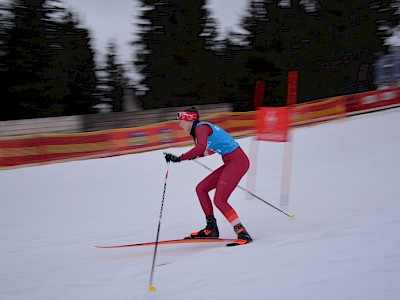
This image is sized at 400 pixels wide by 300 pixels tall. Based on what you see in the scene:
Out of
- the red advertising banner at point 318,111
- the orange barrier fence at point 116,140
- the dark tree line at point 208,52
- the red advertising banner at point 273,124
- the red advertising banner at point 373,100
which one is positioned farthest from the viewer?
the dark tree line at point 208,52

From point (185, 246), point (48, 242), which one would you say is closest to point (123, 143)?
point (48, 242)

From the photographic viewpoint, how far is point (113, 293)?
3553 mm

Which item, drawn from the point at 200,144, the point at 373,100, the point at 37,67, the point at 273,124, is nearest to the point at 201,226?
the point at 200,144

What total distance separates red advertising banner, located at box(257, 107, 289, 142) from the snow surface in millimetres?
1096

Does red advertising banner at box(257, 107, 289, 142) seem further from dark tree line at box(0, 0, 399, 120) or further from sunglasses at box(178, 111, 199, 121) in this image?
dark tree line at box(0, 0, 399, 120)

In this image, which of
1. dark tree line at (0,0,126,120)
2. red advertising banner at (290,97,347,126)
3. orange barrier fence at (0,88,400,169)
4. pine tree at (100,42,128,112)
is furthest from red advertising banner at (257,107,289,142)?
pine tree at (100,42,128,112)

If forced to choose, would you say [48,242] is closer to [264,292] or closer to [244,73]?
[264,292]

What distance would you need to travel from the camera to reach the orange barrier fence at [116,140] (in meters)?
12.0

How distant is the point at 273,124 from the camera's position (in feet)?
22.0

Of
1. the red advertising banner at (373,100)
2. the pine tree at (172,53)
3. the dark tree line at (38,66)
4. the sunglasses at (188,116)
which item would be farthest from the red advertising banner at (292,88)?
the pine tree at (172,53)

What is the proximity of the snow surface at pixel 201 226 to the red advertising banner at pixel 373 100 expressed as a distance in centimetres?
647

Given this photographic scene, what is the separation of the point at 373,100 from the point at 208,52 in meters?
19.6

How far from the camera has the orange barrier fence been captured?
39.3 feet

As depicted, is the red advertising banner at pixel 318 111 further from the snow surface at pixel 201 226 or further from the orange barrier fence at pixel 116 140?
the snow surface at pixel 201 226
